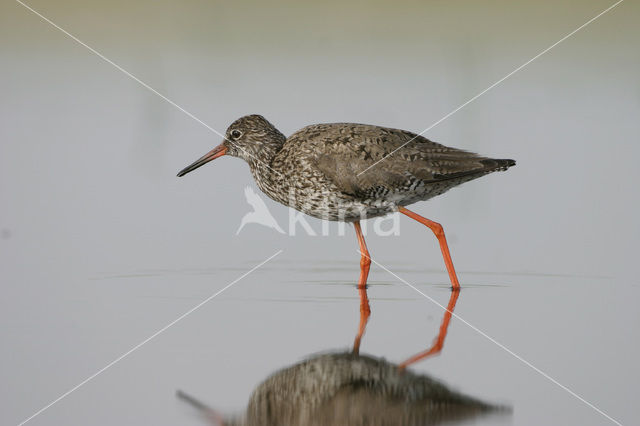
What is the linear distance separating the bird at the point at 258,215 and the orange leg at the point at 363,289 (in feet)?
4.32

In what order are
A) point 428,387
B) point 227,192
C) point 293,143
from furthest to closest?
point 227,192, point 293,143, point 428,387

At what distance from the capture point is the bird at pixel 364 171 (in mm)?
8852

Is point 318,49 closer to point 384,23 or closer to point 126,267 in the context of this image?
point 384,23

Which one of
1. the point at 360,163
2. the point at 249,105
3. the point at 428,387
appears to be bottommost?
the point at 428,387

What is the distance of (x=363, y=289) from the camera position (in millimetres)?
8289

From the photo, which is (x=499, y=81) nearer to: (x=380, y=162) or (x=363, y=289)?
(x=380, y=162)

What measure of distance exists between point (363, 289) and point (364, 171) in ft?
3.79

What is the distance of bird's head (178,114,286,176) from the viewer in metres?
9.71

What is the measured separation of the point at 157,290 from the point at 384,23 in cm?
1008

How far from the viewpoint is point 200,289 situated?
795 centimetres

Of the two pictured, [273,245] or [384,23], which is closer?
[273,245]

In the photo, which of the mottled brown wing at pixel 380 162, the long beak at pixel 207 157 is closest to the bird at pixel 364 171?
the mottled brown wing at pixel 380 162

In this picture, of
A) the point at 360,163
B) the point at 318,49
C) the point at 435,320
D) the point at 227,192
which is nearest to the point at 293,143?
the point at 360,163

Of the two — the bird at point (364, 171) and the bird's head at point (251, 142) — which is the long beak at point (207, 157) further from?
the bird at point (364, 171)
